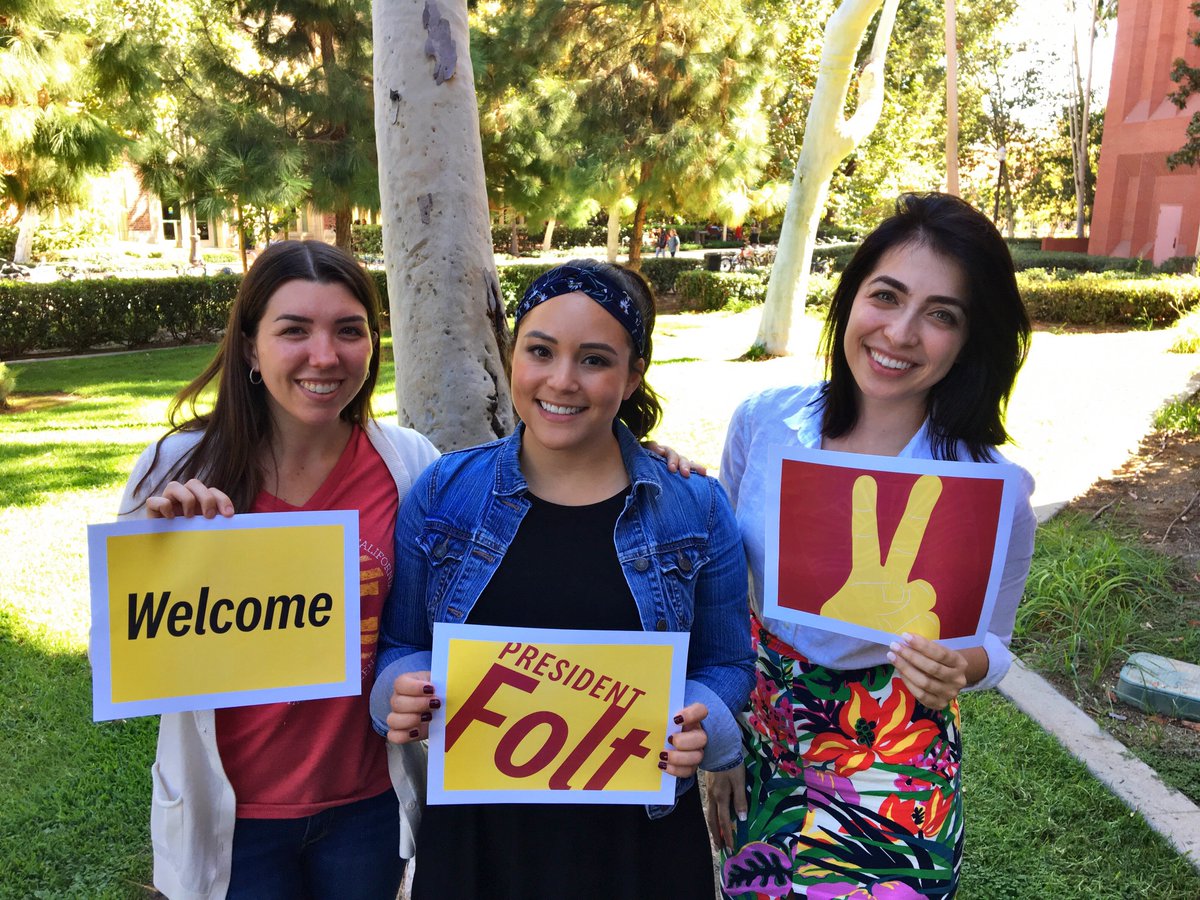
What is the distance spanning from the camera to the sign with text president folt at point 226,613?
5.63 feet

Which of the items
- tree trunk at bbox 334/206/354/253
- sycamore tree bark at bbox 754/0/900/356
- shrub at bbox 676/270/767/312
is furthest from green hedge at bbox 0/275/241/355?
shrub at bbox 676/270/767/312

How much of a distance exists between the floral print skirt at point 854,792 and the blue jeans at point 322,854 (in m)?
0.74

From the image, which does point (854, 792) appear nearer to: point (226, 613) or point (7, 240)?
point (226, 613)

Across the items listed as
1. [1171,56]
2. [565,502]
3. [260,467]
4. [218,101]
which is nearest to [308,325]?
[260,467]

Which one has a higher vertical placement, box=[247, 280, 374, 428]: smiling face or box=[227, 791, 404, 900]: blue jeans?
box=[247, 280, 374, 428]: smiling face

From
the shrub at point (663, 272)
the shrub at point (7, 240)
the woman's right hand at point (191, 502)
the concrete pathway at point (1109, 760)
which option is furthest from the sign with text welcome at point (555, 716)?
the shrub at point (7, 240)

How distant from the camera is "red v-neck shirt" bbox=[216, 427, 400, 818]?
186 centimetres

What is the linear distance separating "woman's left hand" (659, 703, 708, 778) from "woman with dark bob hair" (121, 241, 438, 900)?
552 mm

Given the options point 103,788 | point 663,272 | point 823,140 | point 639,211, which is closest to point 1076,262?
point 663,272

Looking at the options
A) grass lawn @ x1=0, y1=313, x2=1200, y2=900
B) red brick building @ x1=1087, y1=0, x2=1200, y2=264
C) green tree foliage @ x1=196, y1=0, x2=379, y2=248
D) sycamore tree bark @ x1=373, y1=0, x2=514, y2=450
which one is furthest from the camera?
red brick building @ x1=1087, y1=0, x2=1200, y2=264

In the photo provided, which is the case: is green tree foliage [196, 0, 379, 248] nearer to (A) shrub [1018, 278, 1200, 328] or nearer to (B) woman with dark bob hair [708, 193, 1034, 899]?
(A) shrub [1018, 278, 1200, 328]

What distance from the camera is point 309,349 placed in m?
1.82

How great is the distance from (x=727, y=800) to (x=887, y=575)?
0.61 metres

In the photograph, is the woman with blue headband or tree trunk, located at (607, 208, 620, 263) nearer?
the woman with blue headband
